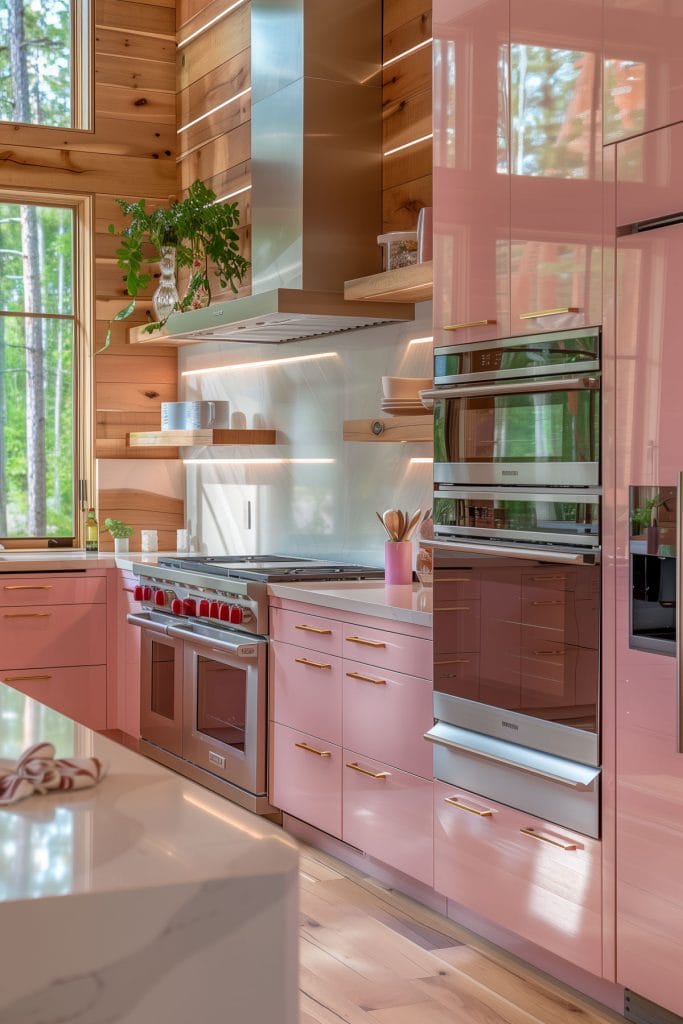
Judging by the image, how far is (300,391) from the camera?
521 cm

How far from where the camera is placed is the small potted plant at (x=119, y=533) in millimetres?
5988

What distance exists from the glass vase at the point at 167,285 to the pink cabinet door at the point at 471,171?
98.4 inches

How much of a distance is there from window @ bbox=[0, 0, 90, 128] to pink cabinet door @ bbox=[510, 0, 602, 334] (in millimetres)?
3627

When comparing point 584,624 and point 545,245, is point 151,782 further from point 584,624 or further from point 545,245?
point 545,245

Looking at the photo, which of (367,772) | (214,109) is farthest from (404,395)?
(214,109)

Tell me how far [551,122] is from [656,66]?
0.38m

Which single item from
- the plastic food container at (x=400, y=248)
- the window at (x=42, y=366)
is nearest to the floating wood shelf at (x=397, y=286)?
the plastic food container at (x=400, y=248)

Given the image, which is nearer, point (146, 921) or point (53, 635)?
point (146, 921)

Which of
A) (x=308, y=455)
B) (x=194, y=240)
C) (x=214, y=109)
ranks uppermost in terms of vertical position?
(x=214, y=109)

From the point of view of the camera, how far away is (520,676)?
118 inches

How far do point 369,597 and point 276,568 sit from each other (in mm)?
878

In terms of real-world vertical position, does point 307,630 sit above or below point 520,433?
below

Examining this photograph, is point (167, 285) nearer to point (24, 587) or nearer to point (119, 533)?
point (119, 533)

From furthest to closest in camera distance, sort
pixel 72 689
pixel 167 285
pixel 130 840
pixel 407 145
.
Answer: pixel 167 285, pixel 72 689, pixel 407 145, pixel 130 840
